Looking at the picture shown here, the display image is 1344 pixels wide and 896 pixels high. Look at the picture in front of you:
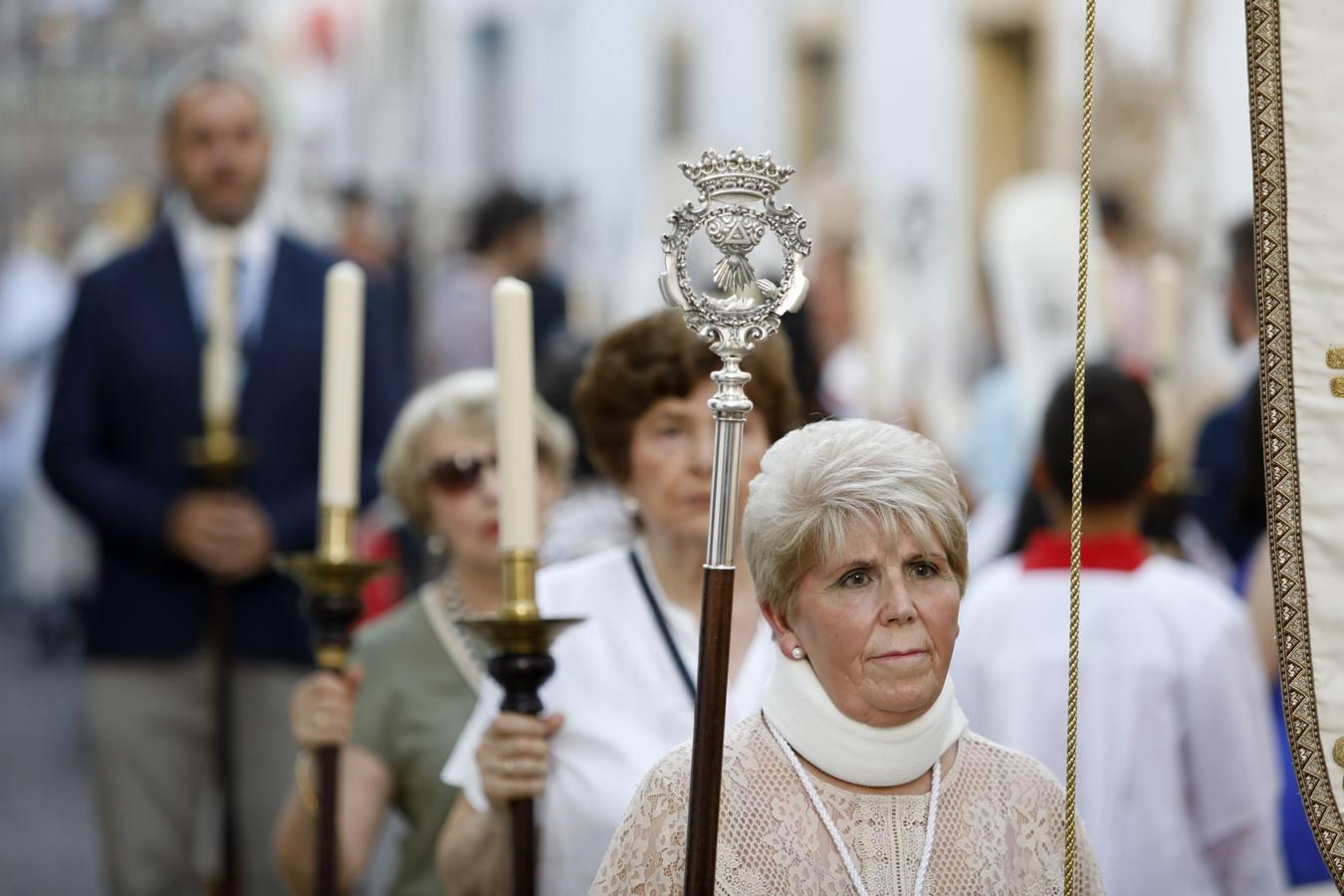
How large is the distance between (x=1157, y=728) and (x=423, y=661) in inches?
54.6

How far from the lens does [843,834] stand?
276 centimetres

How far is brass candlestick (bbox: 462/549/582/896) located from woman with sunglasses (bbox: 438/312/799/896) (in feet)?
0.30

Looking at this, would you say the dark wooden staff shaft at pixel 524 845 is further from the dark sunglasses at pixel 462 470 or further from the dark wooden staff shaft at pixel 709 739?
the dark sunglasses at pixel 462 470

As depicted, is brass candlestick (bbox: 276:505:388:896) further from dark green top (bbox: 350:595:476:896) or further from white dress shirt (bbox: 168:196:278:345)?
white dress shirt (bbox: 168:196:278:345)

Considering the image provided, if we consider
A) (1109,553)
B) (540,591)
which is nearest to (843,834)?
(540,591)

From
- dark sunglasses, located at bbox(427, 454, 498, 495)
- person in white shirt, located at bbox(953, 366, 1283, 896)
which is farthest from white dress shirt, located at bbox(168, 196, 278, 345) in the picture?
person in white shirt, located at bbox(953, 366, 1283, 896)

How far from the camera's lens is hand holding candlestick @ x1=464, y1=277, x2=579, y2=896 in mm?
3273

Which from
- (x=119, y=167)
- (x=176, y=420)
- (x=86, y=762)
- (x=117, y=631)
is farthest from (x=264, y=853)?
(x=119, y=167)

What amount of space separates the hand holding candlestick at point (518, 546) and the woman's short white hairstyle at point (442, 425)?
4.23 feet

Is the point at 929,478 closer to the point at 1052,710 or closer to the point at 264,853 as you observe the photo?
the point at 1052,710

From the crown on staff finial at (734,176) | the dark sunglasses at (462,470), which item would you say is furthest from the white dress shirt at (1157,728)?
the crown on staff finial at (734,176)

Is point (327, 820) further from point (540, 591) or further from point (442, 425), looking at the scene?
point (442, 425)

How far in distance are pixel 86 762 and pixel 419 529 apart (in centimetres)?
631

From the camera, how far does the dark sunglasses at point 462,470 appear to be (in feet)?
15.1
